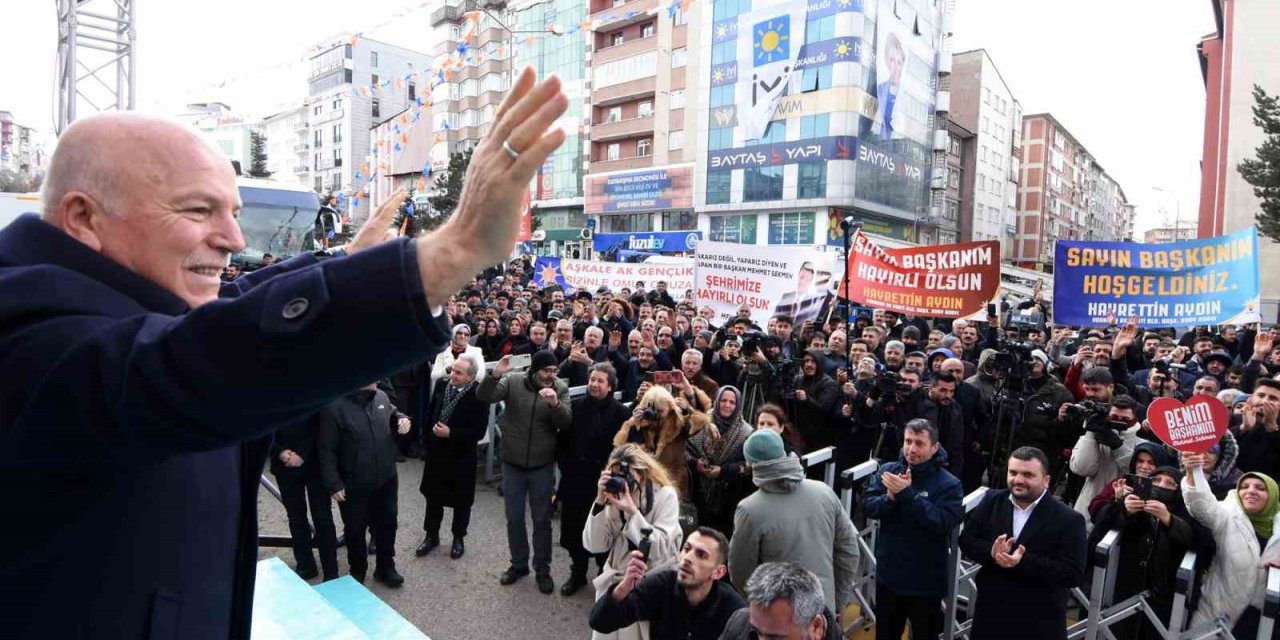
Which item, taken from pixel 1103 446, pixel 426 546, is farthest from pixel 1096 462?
pixel 426 546

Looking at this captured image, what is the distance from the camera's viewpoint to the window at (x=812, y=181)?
40.1m

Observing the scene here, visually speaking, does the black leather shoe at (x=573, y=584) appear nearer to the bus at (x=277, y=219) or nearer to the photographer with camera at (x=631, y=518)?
the photographer with camera at (x=631, y=518)

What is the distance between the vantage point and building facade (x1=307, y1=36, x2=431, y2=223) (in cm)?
7419

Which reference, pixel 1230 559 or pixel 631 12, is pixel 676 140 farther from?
pixel 1230 559

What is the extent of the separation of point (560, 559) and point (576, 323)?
528 cm

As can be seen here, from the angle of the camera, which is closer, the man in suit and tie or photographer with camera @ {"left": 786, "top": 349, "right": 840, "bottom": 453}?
the man in suit and tie

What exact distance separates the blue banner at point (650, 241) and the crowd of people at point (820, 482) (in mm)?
33267

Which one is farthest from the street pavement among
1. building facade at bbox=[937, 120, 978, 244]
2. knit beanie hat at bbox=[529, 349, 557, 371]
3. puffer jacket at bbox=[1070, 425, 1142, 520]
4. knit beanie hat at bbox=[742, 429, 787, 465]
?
building facade at bbox=[937, 120, 978, 244]

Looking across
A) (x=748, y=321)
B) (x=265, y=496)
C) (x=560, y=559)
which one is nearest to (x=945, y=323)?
(x=748, y=321)

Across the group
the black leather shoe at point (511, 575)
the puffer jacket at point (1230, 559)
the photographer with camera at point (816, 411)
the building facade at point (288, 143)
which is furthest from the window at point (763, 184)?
the building facade at point (288, 143)

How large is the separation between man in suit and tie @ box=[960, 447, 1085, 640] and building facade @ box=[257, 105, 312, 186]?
83.7m

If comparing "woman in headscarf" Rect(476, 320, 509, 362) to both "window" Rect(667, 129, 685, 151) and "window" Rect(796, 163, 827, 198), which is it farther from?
"window" Rect(667, 129, 685, 151)

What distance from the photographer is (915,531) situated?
4812 millimetres

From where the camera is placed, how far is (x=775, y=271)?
1241 cm
